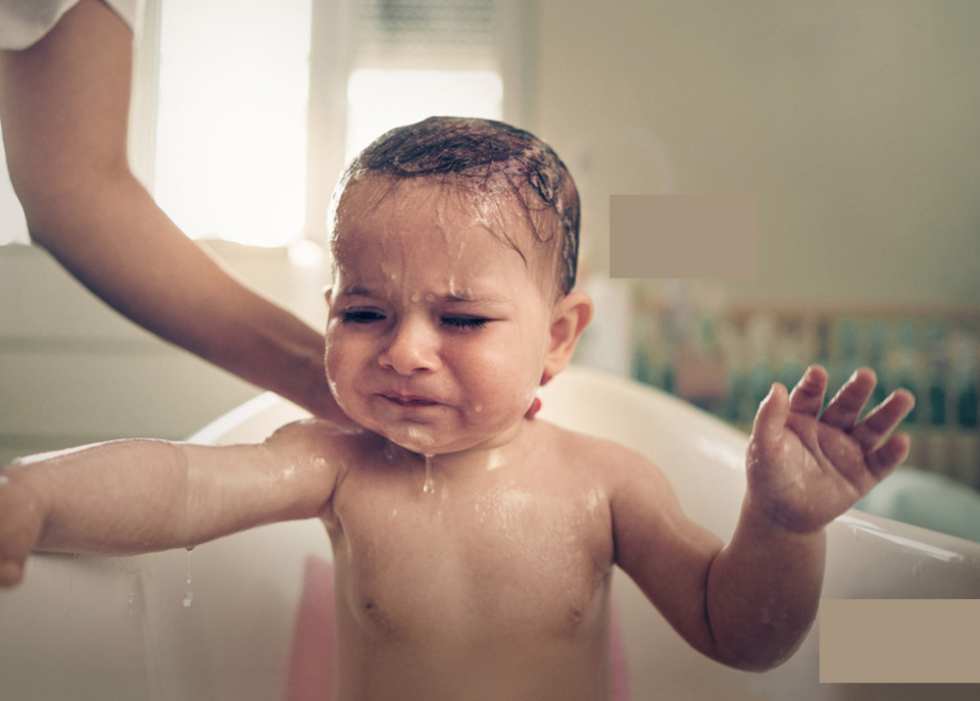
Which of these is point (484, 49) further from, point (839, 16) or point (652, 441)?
point (652, 441)

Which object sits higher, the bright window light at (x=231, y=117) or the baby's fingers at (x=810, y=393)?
the bright window light at (x=231, y=117)

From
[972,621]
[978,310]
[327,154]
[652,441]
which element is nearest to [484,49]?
[327,154]

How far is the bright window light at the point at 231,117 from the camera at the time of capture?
0.77m

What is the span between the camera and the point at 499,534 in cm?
55

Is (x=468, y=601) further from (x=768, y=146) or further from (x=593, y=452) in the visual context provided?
(x=768, y=146)

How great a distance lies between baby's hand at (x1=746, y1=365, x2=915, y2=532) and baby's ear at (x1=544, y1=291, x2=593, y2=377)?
7.6 inches

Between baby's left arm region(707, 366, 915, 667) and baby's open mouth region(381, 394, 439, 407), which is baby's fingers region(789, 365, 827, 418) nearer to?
baby's left arm region(707, 366, 915, 667)

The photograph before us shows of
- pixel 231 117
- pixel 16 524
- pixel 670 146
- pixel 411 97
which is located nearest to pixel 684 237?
pixel 16 524

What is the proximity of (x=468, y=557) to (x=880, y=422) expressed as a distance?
0.32m

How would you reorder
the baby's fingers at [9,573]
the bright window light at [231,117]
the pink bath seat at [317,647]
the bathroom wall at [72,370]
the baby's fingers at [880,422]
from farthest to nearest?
1. the bright window light at [231,117]
2. the pink bath seat at [317,647]
3. the bathroom wall at [72,370]
4. the baby's fingers at [880,422]
5. the baby's fingers at [9,573]

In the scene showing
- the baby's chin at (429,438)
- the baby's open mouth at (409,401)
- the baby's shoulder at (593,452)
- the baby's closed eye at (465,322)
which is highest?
the baby's closed eye at (465,322)

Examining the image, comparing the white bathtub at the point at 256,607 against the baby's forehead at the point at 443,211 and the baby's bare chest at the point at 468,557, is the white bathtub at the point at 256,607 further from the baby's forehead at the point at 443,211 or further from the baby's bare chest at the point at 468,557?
the baby's forehead at the point at 443,211

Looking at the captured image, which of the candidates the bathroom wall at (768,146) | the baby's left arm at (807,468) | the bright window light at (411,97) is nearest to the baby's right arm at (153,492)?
the baby's left arm at (807,468)

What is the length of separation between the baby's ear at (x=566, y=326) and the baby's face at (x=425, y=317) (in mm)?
92
